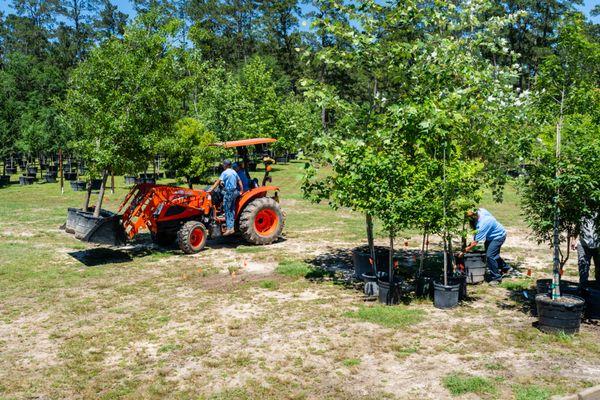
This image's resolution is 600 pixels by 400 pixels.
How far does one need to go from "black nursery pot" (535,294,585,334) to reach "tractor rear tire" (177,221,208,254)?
7795 millimetres

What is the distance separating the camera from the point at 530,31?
188ft

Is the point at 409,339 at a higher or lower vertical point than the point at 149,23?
lower

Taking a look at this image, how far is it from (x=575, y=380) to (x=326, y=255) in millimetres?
6999

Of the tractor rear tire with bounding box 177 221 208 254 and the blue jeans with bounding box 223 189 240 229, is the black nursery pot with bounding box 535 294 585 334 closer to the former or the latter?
the blue jeans with bounding box 223 189 240 229

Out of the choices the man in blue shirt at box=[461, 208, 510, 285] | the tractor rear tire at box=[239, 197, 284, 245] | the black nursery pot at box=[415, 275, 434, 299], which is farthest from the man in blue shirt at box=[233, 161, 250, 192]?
the man in blue shirt at box=[461, 208, 510, 285]

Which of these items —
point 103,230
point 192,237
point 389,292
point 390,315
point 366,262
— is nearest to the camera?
point 390,315

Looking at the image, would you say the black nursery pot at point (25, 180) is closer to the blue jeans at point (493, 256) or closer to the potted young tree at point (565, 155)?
the blue jeans at point (493, 256)

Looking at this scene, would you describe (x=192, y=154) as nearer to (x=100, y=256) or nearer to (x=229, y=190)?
(x=229, y=190)

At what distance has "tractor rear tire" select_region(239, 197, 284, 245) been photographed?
12820mm

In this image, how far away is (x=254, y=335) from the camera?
24.2 ft

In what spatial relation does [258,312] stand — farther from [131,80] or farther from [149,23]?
[149,23]

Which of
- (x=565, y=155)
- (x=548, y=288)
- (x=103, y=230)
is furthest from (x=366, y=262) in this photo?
(x=103, y=230)

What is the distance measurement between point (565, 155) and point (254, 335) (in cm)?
523

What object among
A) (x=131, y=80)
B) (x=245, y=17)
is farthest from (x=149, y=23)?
(x=245, y=17)
